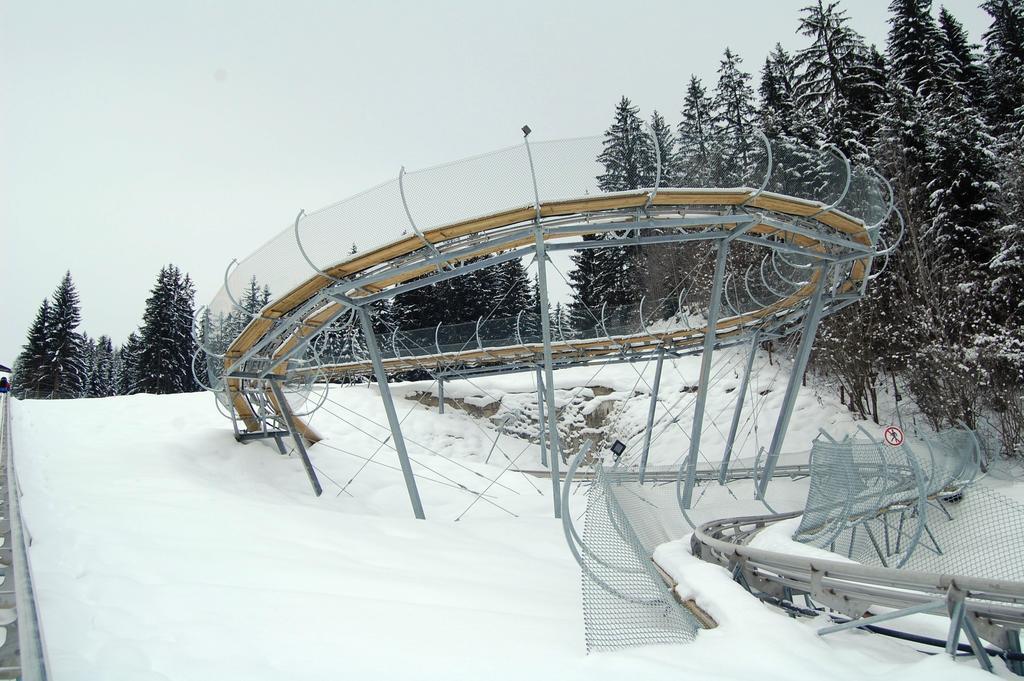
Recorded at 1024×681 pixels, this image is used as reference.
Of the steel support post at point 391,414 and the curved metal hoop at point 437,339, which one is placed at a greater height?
the curved metal hoop at point 437,339

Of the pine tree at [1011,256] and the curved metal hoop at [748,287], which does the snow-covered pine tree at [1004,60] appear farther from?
the curved metal hoop at [748,287]

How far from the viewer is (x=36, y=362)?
4450cm

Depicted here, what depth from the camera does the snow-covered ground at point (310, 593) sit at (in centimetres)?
315

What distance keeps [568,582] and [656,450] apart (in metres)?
17.9

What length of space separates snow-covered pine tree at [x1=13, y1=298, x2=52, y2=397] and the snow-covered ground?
3836 centimetres

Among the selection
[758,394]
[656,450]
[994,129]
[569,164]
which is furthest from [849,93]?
[569,164]

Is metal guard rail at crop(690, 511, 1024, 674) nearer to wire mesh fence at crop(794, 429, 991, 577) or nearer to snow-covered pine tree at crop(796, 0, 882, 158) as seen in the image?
wire mesh fence at crop(794, 429, 991, 577)

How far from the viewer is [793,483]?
14516mm

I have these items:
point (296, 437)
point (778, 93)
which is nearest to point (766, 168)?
point (296, 437)

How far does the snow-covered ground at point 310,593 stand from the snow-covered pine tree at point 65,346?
126 feet

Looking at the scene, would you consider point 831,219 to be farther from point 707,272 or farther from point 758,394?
point 707,272

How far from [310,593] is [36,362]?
51.5 metres

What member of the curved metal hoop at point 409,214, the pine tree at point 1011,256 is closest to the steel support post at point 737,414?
the curved metal hoop at point 409,214

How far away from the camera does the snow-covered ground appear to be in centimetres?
315
